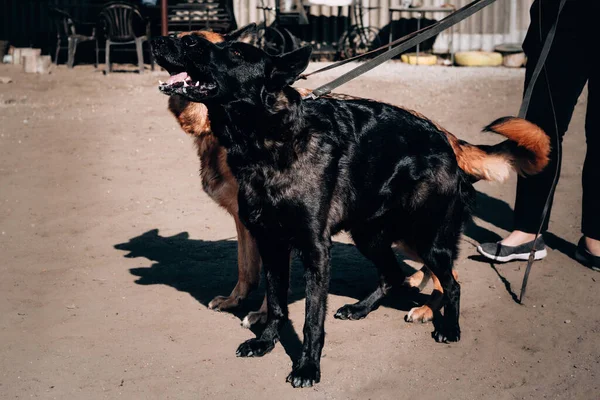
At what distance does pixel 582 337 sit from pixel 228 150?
2.41 meters

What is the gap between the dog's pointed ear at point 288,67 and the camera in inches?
152

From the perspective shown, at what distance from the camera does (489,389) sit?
3.92m

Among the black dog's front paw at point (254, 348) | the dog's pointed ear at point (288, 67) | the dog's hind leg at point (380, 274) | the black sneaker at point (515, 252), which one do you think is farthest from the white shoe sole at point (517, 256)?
the dog's pointed ear at point (288, 67)

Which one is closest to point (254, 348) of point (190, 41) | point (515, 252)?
point (190, 41)

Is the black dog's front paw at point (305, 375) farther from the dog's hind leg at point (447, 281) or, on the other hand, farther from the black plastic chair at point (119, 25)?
the black plastic chair at point (119, 25)

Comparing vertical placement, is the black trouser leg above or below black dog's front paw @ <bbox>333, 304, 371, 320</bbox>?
above

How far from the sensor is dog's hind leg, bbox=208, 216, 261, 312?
497 cm

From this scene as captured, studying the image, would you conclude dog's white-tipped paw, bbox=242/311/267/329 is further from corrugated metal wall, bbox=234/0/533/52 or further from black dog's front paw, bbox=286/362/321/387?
corrugated metal wall, bbox=234/0/533/52

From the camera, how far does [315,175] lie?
4.01 metres

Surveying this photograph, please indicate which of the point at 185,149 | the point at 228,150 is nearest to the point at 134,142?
the point at 185,149

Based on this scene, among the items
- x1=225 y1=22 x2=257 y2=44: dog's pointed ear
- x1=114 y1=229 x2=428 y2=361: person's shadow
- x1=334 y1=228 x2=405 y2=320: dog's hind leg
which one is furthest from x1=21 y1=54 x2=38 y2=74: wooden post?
x1=334 y1=228 x2=405 y2=320: dog's hind leg

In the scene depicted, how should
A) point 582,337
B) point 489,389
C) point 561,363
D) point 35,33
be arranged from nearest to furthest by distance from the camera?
point 489,389
point 561,363
point 582,337
point 35,33

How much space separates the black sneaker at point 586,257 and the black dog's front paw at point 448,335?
5.45 feet

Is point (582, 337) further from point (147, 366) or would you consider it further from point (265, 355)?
point (147, 366)
